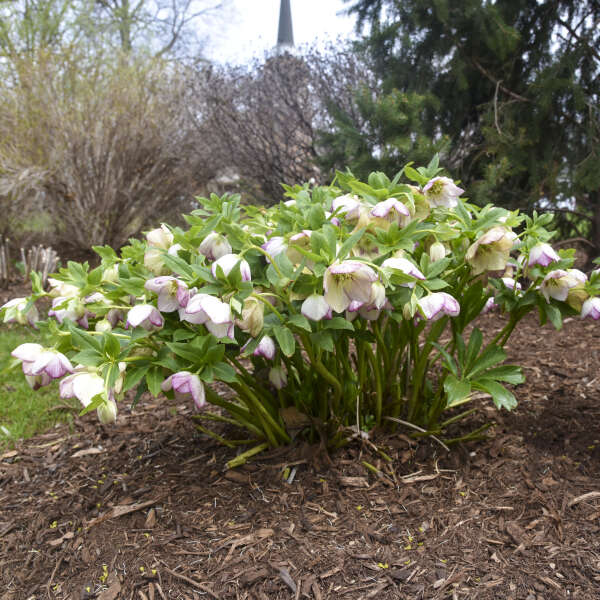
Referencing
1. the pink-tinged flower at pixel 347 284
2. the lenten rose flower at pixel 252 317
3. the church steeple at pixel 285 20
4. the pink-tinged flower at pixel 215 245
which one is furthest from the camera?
the church steeple at pixel 285 20

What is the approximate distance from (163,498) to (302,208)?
0.93m

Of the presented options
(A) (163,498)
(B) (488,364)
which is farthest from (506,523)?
(A) (163,498)

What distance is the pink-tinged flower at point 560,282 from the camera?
1.25 metres

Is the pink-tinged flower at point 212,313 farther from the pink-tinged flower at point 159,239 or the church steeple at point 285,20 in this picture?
the church steeple at point 285,20

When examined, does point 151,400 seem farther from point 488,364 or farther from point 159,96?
point 159,96

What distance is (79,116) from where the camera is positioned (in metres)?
5.37

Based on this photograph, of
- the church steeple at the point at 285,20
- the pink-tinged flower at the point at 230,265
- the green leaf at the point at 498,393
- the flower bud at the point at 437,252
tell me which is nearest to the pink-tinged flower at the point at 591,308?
the green leaf at the point at 498,393

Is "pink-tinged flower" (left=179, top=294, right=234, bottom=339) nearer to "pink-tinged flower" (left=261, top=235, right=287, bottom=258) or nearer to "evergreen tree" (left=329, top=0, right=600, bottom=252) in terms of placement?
"pink-tinged flower" (left=261, top=235, right=287, bottom=258)

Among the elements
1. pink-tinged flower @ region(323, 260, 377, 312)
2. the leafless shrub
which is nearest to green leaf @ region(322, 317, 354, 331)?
pink-tinged flower @ region(323, 260, 377, 312)

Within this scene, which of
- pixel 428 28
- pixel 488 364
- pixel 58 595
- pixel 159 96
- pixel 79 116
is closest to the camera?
pixel 58 595

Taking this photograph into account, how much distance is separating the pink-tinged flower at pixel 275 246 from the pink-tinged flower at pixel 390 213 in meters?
0.21

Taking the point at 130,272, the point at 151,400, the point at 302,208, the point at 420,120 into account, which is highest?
the point at 420,120

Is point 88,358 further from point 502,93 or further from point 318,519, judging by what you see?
point 502,93

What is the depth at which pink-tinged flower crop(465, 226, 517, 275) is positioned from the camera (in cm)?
114
